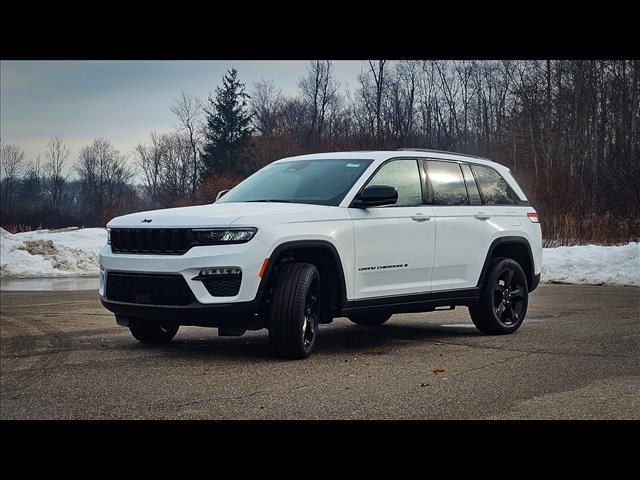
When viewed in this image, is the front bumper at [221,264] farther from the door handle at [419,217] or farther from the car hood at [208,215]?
the door handle at [419,217]

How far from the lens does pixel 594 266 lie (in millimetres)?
19141

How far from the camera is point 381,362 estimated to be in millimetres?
7613

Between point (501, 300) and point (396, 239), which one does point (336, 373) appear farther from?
point (501, 300)

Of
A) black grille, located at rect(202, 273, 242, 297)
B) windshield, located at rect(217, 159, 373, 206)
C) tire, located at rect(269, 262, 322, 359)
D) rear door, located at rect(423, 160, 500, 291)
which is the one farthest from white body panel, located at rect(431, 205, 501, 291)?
black grille, located at rect(202, 273, 242, 297)

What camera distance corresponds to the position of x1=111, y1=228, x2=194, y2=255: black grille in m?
7.19

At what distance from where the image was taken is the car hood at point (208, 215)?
23.5 ft

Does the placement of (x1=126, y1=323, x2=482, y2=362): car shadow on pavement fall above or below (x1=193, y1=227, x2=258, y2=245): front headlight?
below

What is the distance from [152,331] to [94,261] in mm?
14106

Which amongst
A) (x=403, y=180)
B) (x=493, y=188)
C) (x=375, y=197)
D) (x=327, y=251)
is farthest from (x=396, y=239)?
(x=493, y=188)

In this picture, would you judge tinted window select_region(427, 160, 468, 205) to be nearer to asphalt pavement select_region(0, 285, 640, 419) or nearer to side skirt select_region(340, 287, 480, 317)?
side skirt select_region(340, 287, 480, 317)

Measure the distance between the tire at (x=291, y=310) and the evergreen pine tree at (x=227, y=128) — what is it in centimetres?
2363
